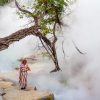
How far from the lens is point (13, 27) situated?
3012 centimetres

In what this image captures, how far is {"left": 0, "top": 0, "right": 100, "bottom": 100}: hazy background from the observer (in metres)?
14.7

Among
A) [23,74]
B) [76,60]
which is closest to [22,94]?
[23,74]

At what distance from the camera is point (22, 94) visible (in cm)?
1326

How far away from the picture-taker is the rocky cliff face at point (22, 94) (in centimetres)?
1282

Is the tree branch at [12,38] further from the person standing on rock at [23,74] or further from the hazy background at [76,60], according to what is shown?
the hazy background at [76,60]

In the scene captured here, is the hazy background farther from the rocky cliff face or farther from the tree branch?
A: the tree branch

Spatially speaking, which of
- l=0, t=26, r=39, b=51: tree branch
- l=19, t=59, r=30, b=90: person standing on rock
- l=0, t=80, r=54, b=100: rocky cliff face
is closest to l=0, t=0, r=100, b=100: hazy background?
l=0, t=80, r=54, b=100: rocky cliff face

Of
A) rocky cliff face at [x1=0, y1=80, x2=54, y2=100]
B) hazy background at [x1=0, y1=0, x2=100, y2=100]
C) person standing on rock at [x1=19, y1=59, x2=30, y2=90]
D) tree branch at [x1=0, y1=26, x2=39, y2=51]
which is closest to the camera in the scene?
tree branch at [x1=0, y1=26, x2=39, y2=51]

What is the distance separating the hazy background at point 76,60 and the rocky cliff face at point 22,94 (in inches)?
32.4

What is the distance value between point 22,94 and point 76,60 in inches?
223

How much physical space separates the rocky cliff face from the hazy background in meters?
0.82

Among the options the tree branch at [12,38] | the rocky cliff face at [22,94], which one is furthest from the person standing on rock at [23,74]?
the tree branch at [12,38]

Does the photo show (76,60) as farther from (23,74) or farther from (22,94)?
(22,94)

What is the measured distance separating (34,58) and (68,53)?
227 centimetres
